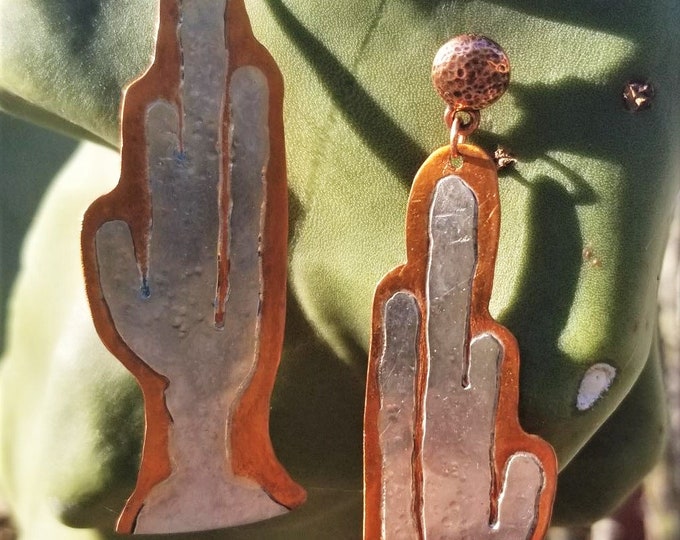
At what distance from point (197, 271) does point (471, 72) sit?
176 millimetres

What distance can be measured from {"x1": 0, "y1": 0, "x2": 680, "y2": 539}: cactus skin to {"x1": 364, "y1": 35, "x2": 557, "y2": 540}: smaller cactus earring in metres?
0.02

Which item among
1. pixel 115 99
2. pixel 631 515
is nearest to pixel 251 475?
pixel 115 99

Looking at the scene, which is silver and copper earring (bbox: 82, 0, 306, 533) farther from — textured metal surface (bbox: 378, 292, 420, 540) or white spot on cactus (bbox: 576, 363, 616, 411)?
white spot on cactus (bbox: 576, 363, 616, 411)

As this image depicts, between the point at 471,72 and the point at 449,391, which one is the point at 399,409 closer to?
the point at 449,391

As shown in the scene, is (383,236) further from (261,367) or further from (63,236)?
(63,236)

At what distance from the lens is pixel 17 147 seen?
0.92 m

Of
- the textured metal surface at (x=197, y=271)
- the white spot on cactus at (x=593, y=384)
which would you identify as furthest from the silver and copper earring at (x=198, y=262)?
the white spot on cactus at (x=593, y=384)

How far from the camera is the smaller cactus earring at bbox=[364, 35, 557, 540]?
40cm

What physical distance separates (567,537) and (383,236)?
0.56 metres

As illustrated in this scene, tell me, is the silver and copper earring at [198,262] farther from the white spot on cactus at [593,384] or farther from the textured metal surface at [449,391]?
→ the white spot on cactus at [593,384]

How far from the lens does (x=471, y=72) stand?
0.38 m

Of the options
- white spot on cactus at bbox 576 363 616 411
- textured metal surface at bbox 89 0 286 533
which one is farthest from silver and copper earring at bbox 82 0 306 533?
white spot on cactus at bbox 576 363 616 411

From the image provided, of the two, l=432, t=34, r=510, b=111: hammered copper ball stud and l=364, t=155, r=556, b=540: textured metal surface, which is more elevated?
l=432, t=34, r=510, b=111: hammered copper ball stud

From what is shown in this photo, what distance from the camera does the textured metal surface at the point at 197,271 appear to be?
0.41 m
